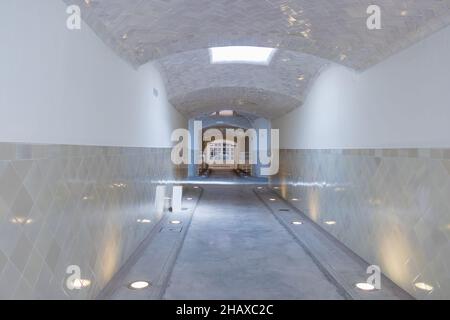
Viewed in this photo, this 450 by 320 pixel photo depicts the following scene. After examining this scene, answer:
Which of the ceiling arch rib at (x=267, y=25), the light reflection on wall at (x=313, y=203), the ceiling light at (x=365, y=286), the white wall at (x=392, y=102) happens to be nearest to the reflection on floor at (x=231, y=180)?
the light reflection on wall at (x=313, y=203)

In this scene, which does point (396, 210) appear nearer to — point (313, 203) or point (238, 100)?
point (313, 203)

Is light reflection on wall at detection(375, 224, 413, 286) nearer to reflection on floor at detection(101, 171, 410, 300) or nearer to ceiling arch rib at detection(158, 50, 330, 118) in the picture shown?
reflection on floor at detection(101, 171, 410, 300)

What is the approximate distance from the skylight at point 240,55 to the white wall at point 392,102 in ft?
4.50

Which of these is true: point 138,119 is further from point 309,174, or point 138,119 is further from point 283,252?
point 309,174

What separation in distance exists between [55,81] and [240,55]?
220 inches

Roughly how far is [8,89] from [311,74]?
19.4 ft

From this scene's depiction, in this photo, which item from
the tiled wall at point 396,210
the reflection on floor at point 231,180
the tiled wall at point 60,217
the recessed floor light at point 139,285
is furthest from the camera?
the reflection on floor at point 231,180

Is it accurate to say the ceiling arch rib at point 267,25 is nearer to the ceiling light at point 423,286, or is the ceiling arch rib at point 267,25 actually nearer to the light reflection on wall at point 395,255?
the light reflection on wall at point 395,255

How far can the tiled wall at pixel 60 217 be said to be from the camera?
191 cm

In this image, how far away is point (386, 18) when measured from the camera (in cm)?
330

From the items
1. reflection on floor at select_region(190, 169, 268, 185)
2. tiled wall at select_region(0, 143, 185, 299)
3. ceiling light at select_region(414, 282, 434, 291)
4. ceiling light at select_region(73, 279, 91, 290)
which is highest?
tiled wall at select_region(0, 143, 185, 299)

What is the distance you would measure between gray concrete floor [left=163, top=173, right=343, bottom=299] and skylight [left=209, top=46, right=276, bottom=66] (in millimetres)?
3367

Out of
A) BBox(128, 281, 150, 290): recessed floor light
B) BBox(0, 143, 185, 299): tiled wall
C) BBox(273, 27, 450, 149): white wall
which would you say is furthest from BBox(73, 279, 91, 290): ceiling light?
BBox(273, 27, 450, 149): white wall

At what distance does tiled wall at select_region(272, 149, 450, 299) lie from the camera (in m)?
2.92
